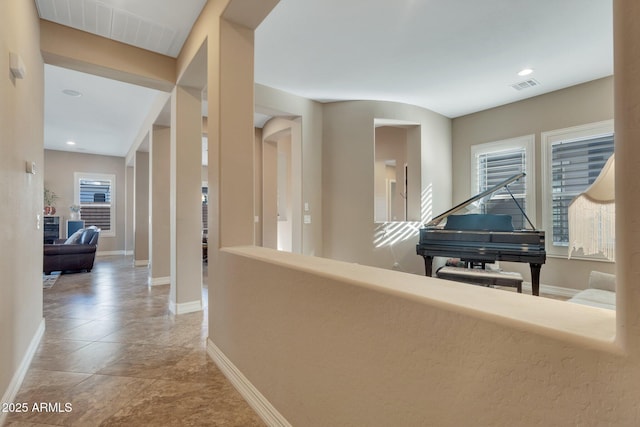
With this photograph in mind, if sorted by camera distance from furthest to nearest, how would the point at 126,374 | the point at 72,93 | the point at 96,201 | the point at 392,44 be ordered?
the point at 96,201 → the point at 72,93 → the point at 392,44 → the point at 126,374

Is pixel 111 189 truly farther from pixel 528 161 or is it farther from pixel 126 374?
pixel 528 161

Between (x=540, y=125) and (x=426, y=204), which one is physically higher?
(x=540, y=125)

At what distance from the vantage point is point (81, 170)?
791cm

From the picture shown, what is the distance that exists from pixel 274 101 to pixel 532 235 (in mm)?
3672

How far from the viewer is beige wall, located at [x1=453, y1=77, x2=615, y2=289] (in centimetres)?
396

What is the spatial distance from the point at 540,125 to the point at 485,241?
2.07 metres

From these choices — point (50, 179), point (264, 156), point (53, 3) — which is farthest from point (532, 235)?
point (50, 179)

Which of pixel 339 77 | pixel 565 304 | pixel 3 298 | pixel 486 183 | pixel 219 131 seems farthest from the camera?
pixel 486 183

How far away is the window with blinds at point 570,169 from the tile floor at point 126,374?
4.73 meters

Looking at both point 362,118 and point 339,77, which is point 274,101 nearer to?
point 339,77

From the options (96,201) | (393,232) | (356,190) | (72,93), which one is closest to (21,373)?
(72,93)

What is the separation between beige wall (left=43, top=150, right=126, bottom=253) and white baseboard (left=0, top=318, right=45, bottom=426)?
652cm

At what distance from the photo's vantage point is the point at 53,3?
2402 mm

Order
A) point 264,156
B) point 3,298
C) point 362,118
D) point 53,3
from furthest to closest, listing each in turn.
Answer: point 264,156, point 362,118, point 53,3, point 3,298
